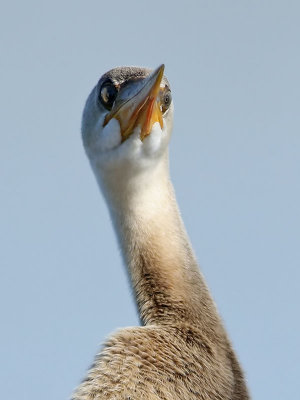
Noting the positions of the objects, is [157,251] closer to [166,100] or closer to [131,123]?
[131,123]

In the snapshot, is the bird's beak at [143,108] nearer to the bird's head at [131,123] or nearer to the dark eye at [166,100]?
the bird's head at [131,123]

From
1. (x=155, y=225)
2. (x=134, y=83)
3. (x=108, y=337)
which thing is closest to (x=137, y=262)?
(x=155, y=225)

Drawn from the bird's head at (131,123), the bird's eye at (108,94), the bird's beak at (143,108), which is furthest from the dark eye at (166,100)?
the bird's eye at (108,94)

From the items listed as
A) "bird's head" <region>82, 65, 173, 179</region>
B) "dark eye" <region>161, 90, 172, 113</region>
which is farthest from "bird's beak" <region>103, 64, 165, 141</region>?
"dark eye" <region>161, 90, 172, 113</region>

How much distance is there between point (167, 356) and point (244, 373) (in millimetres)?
742

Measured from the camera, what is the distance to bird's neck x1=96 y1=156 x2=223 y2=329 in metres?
6.29

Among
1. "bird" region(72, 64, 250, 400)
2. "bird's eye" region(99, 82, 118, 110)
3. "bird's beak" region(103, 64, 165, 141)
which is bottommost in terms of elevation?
"bird" region(72, 64, 250, 400)

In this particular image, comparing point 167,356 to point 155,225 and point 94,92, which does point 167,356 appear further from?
point 94,92

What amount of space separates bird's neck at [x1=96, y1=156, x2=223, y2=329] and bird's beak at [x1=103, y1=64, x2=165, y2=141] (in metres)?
0.37

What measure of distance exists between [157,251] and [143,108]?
1158 millimetres

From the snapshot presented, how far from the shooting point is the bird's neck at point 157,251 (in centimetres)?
629

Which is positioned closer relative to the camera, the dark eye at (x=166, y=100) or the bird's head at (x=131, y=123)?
the bird's head at (x=131, y=123)

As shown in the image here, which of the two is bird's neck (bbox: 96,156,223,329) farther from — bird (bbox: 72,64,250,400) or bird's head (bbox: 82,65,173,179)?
bird's head (bbox: 82,65,173,179)

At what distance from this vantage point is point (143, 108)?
6.85 m
